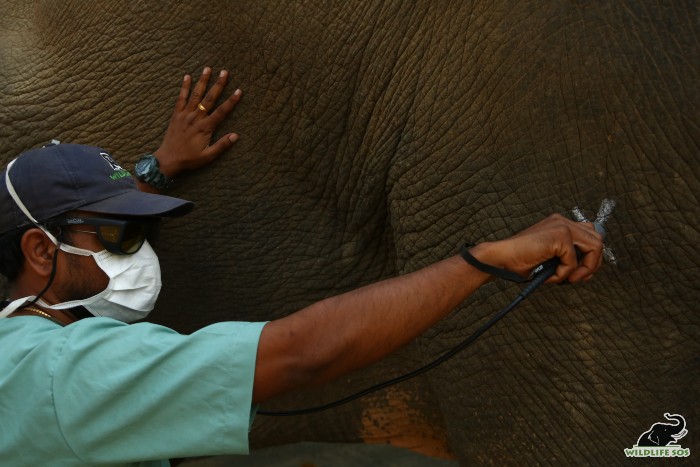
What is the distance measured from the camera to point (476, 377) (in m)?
2.61

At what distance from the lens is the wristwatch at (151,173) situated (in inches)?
115

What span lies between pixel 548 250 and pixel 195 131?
147 cm

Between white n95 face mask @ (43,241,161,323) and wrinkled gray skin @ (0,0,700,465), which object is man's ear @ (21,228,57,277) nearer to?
white n95 face mask @ (43,241,161,323)

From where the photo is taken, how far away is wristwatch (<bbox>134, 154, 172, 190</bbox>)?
2.92m

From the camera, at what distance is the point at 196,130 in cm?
295

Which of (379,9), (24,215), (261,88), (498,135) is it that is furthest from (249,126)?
(24,215)

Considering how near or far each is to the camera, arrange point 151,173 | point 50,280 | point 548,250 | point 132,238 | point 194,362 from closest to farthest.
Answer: point 194,362 < point 548,250 < point 50,280 < point 132,238 < point 151,173

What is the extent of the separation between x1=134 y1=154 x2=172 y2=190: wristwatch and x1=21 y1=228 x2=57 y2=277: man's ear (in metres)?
0.93

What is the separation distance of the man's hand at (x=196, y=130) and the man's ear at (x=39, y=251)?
96 centimetres

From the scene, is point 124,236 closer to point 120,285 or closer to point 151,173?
point 120,285

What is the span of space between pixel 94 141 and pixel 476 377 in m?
1.51

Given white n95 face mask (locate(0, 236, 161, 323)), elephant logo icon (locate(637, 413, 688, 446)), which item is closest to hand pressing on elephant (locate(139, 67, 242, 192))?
white n95 face mask (locate(0, 236, 161, 323))

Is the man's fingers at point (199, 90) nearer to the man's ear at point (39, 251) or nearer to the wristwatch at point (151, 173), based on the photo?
the wristwatch at point (151, 173)

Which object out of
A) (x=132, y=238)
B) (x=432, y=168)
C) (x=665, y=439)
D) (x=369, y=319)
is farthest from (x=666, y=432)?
(x=132, y=238)
